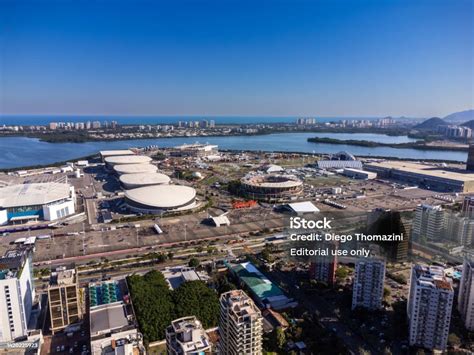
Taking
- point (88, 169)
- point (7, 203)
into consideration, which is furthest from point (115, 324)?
point (88, 169)

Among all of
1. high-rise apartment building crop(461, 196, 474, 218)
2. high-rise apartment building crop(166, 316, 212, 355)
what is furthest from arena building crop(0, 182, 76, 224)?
high-rise apartment building crop(461, 196, 474, 218)

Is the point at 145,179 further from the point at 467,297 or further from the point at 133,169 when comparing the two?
the point at 467,297

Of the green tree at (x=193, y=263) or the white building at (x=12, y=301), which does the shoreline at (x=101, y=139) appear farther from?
the white building at (x=12, y=301)

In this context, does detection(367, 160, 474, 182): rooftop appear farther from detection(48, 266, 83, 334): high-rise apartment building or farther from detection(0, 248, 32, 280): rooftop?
detection(0, 248, 32, 280): rooftop

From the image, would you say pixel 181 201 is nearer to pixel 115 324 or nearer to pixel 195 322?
pixel 115 324

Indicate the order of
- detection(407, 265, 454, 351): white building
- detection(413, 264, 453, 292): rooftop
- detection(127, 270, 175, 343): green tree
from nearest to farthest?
detection(407, 265, 454, 351): white building
detection(413, 264, 453, 292): rooftop
detection(127, 270, 175, 343): green tree

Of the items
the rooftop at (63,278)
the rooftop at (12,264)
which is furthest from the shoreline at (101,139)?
the rooftop at (63,278)

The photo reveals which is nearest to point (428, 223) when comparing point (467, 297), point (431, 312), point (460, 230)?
point (460, 230)
